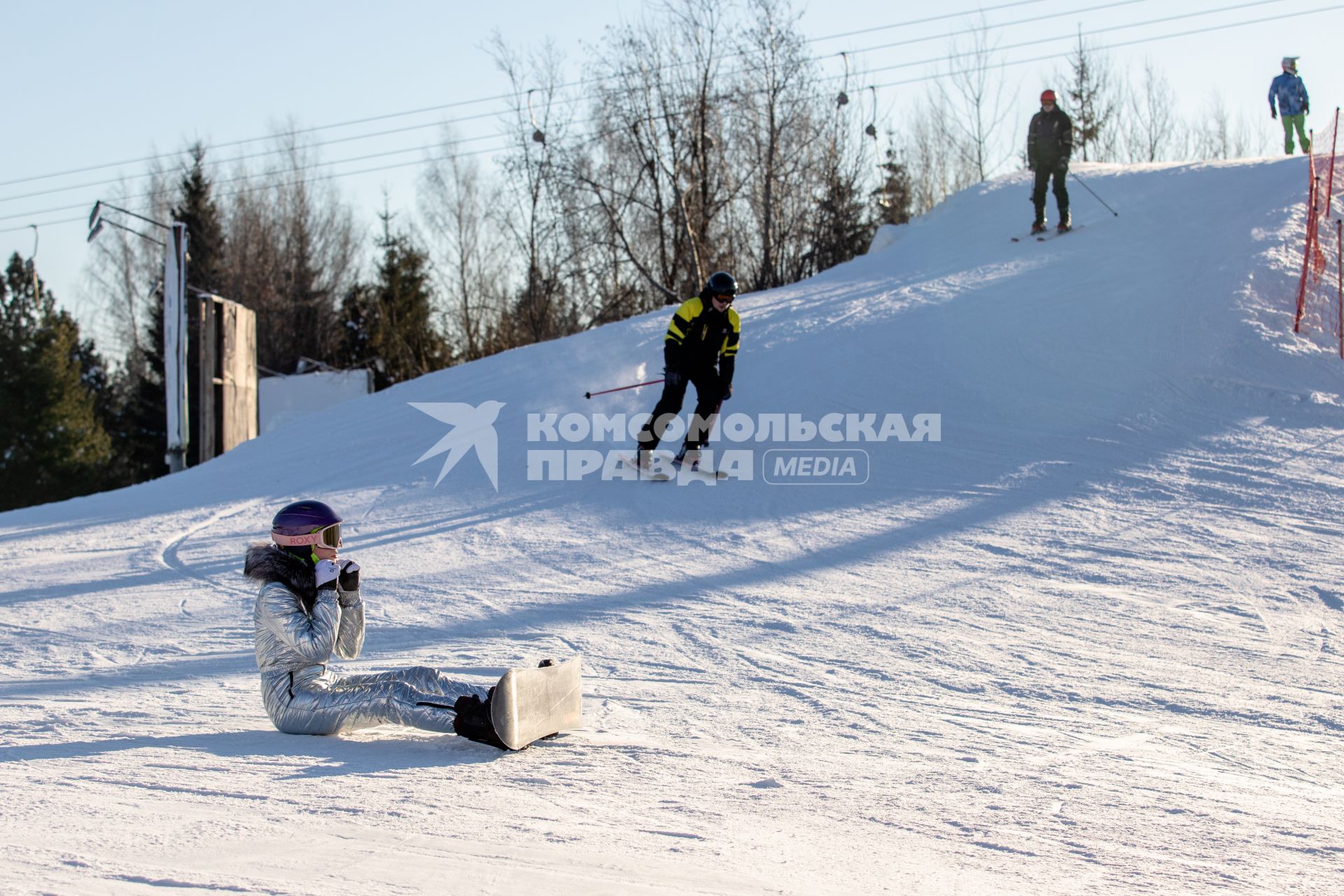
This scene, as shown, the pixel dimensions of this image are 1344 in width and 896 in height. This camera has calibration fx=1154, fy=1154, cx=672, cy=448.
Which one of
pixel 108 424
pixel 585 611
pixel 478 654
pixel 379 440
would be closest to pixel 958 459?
pixel 585 611

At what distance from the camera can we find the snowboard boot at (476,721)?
174 inches

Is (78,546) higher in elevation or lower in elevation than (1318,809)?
higher

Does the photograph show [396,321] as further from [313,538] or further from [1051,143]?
[313,538]

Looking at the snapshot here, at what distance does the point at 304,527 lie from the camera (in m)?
4.58

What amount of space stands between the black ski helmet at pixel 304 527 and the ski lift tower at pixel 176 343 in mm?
12172

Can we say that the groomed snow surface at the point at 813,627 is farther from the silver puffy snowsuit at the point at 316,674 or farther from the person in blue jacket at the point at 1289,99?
the person in blue jacket at the point at 1289,99

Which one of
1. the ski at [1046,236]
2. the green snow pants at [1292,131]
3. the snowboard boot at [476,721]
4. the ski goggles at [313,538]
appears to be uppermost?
the green snow pants at [1292,131]

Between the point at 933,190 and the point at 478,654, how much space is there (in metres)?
35.3

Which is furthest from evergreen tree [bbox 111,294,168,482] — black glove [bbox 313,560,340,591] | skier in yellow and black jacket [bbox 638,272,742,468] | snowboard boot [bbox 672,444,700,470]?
black glove [bbox 313,560,340,591]

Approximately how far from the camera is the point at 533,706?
448 cm

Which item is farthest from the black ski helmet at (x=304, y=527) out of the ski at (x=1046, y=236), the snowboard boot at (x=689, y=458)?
the ski at (x=1046, y=236)

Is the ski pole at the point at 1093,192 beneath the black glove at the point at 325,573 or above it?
above

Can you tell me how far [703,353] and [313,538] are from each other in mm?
5972

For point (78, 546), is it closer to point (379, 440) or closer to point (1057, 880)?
point (379, 440)
